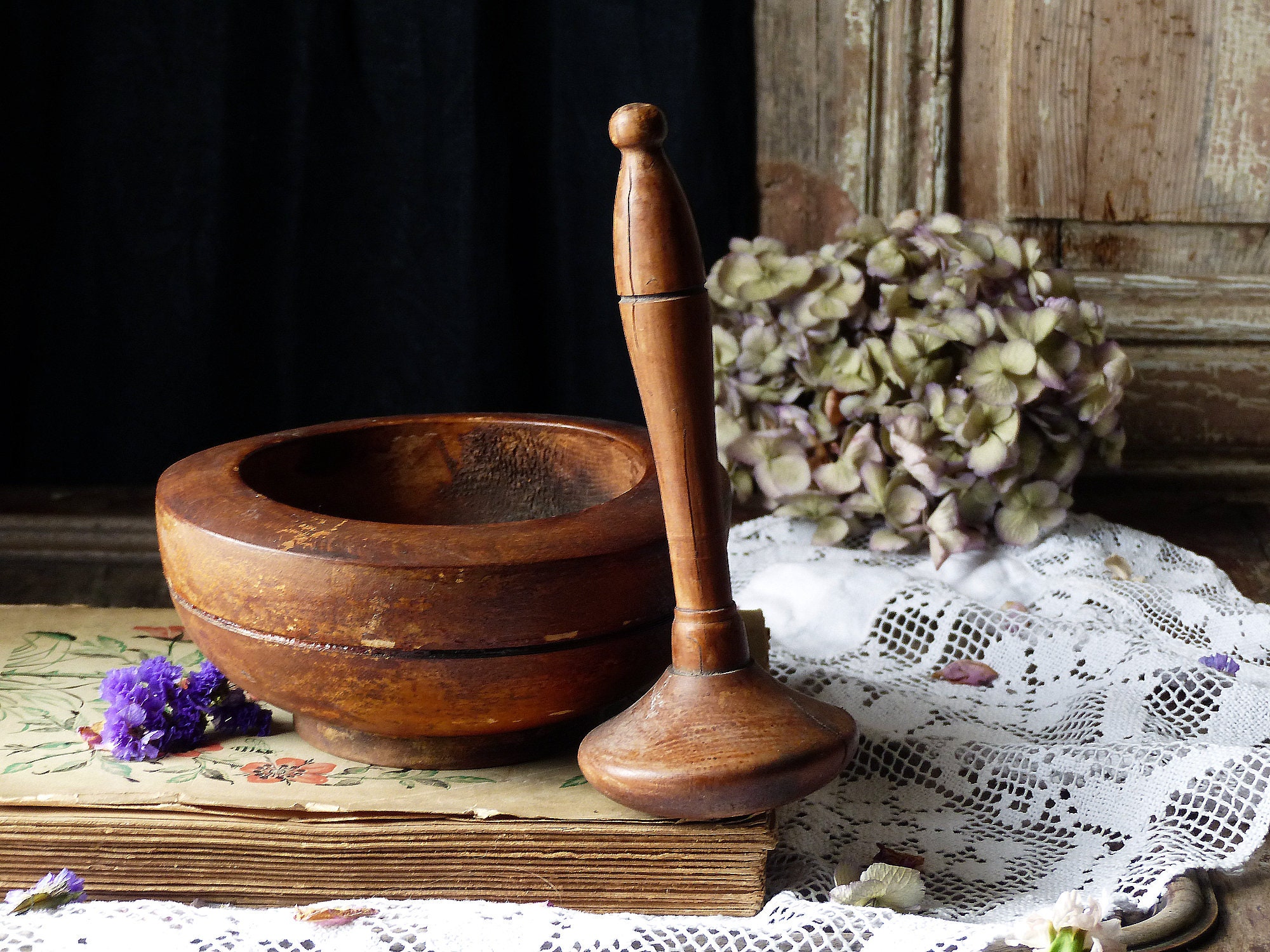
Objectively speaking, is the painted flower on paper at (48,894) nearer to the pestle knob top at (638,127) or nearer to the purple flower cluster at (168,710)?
the purple flower cluster at (168,710)

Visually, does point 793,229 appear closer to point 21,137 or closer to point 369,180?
point 369,180

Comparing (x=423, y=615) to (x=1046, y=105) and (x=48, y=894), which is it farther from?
(x=1046, y=105)

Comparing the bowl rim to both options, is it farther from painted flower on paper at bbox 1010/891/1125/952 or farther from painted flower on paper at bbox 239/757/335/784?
painted flower on paper at bbox 1010/891/1125/952

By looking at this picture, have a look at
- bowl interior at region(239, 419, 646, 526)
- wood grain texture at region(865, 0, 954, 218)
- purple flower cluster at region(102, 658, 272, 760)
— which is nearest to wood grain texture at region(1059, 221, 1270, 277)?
wood grain texture at region(865, 0, 954, 218)

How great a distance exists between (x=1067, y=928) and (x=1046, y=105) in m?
1.08

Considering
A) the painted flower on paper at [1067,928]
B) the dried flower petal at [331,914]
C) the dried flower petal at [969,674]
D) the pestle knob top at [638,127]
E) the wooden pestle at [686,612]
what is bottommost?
the dried flower petal at [969,674]

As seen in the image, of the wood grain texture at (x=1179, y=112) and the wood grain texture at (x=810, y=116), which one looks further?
the wood grain texture at (x=810, y=116)

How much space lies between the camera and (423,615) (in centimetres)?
56

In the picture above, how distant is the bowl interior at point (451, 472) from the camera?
31.2 inches

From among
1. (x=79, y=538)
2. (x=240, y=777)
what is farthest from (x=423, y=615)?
(x=79, y=538)

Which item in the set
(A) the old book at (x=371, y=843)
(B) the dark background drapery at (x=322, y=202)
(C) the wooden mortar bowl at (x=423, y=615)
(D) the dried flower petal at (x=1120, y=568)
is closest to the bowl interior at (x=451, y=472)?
(C) the wooden mortar bowl at (x=423, y=615)

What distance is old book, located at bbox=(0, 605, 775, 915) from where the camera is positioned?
583 millimetres

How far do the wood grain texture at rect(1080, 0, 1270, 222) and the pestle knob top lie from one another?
0.99m

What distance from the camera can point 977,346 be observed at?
3.63 feet
